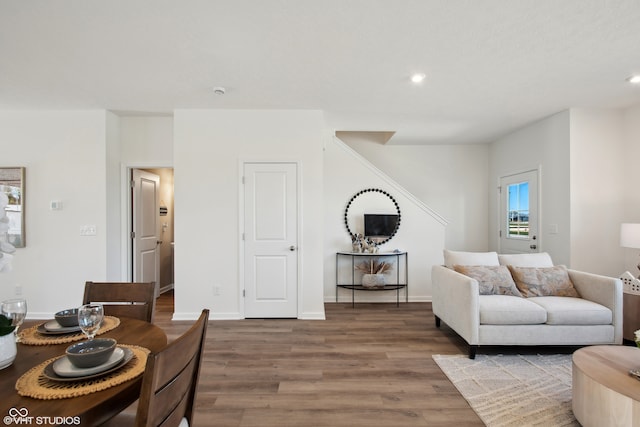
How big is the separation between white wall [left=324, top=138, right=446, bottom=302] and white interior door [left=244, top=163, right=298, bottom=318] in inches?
39.0

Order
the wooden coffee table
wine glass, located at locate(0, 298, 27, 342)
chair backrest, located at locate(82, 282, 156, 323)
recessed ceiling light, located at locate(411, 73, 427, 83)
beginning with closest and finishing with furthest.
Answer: wine glass, located at locate(0, 298, 27, 342), the wooden coffee table, chair backrest, located at locate(82, 282, 156, 323), recessed ceiling light, located at locate(411, 73, 427, 83)

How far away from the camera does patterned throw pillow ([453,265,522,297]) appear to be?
3219mm

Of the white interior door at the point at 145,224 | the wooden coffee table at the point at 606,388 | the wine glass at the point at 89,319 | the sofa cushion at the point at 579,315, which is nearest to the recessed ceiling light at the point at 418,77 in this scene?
the sofa cushion at the point at 579,315

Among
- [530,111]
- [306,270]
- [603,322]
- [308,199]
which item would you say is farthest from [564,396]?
[530,111]

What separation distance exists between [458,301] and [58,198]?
479 centimetres

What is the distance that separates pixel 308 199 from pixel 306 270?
0.89m

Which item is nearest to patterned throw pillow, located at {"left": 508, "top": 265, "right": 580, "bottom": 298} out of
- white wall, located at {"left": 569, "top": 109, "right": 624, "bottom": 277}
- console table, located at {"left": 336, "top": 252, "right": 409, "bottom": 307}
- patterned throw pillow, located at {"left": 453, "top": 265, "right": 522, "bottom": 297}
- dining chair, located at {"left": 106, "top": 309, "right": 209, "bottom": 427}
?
patterned throw pillow, located at {"left": 453, "top": 265, "right": 522, "bottom": 297}

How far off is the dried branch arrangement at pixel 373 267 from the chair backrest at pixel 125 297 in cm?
342

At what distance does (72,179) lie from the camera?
4086 mm

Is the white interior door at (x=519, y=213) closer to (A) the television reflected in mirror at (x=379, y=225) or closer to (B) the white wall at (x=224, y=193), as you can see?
(A) the television reflected in mirror at (x=379, y=225)

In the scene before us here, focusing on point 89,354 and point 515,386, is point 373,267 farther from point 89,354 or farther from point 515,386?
point 89,354

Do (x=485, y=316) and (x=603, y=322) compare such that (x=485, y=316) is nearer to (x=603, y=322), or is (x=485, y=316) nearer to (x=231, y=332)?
(x=603, y=322)

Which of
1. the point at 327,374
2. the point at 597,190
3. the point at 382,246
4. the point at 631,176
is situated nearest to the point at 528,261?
the point at 597,190

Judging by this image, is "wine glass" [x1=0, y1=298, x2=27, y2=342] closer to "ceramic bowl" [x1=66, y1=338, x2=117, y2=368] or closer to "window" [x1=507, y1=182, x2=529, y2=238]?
"ceramic bowl" [x1=66, y1=338, x2=117, y2=368]
